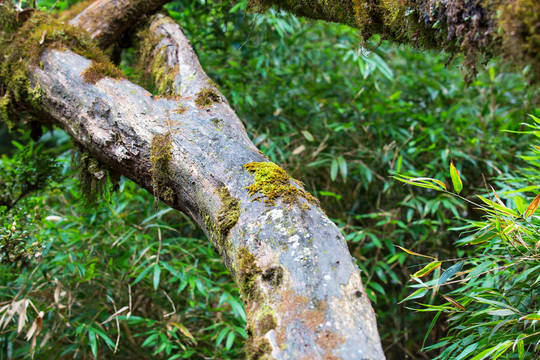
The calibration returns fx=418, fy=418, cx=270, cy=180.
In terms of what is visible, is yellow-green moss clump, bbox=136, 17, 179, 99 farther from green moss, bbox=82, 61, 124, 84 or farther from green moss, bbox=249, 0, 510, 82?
green moss, bbox=249, 0, 510, 82

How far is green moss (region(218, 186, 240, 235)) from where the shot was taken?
1.13 metres

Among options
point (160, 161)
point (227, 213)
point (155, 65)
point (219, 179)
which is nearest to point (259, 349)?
point (227, 213)

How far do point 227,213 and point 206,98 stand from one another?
55cm

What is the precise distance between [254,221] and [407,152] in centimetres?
188

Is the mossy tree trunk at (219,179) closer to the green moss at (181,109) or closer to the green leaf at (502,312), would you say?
the green moss at (181,109)

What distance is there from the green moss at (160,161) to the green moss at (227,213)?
0.84 feet

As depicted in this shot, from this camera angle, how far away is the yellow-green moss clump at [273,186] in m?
1.12

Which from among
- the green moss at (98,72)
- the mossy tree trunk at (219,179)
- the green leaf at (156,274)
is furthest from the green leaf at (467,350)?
the green moss at (98,72)

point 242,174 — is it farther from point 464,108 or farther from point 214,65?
point 464,108

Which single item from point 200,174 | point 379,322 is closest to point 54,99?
point 200,174

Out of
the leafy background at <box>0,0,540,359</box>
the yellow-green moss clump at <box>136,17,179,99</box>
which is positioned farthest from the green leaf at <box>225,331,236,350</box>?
the yellow-green moss clump at <box>136,17,179,99</box>

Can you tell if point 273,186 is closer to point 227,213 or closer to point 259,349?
point 227,213

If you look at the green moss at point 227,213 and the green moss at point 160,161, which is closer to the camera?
the green moss at point 227,213

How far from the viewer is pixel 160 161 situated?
1319 millimetres
